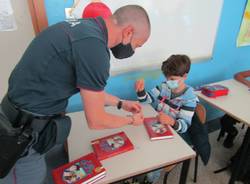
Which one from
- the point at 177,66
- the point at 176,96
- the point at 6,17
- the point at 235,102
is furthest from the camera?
the point at 235,102

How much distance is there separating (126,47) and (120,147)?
56cm

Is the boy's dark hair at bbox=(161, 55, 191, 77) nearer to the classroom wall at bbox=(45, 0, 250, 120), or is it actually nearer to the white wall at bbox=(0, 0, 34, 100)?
the classroom wall at bbox=(45, 0, 250, 120)

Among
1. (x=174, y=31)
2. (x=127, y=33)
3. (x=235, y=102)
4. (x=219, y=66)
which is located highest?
(x=127, y=33)

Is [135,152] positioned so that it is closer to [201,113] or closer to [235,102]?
[201,113]

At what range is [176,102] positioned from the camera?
1.57 m

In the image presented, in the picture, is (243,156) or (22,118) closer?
(22,118)

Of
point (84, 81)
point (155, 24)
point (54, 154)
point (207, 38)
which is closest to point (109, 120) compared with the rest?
point (84, 81)

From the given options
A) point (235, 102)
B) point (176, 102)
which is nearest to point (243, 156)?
point (235, 102)

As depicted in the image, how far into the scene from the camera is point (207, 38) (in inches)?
77.9

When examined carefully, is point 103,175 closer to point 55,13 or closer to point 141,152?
point 141,152

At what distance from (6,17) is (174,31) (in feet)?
4.15

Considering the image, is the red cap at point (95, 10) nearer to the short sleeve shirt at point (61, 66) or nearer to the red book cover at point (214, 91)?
the short sleeve shirt at point (61, 66)

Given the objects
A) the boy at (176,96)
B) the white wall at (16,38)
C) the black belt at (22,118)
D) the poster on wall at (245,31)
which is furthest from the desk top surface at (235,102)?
the white wall at (16,38)

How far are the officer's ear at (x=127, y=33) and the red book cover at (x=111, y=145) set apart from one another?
0.59 metres
